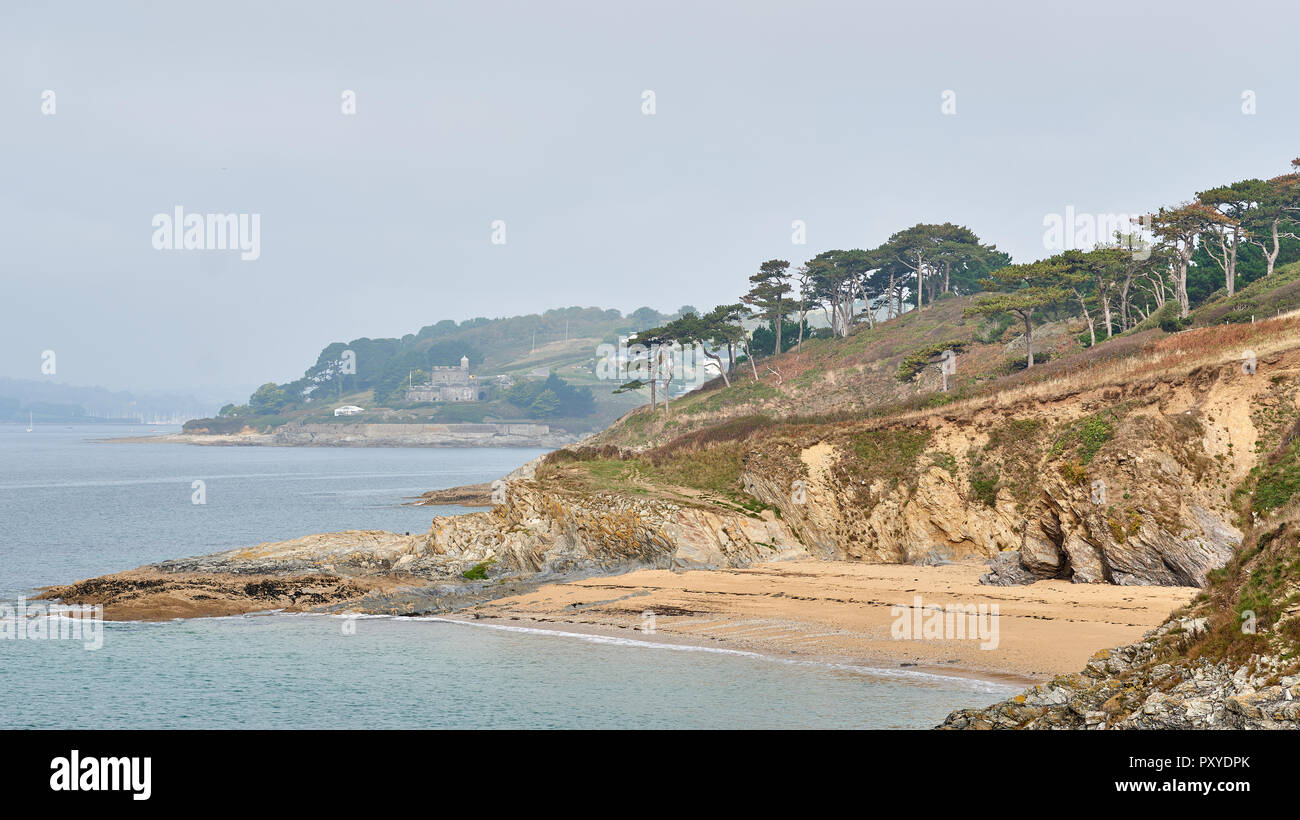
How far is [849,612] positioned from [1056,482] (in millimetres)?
7633

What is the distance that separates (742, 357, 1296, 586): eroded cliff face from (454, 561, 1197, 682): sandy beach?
106 centimetres

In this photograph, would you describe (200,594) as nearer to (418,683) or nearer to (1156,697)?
(418,683)

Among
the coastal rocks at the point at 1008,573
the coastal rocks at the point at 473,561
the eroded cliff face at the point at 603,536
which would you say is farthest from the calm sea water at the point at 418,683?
the coastal rocks at the point at 1008,573

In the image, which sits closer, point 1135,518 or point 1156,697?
point 1156,697

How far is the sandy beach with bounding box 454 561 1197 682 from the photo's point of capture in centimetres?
2258

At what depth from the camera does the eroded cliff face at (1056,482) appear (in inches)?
1043

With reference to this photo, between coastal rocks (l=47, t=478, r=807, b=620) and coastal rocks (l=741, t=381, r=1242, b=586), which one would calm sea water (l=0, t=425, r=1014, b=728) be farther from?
coastal rocks (l=741, t=381, r=1242, b=586)

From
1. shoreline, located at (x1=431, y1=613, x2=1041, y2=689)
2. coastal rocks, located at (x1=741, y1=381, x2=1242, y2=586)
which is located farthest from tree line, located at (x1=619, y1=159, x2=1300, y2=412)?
shoreline, located at (x1=431, y1=613, x2=1041, y2=689)

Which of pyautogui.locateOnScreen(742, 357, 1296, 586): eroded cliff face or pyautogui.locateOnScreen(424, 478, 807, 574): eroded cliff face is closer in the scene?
pyautogui.locateOnScreen(742, 357, 1296, 586): eroded cliff face

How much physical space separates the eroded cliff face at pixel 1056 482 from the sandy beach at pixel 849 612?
1061 millimetres

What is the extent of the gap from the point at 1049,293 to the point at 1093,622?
47.4 metres

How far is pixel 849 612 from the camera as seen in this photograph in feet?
90.2

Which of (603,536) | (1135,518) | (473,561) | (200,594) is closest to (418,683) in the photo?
(200,594)
